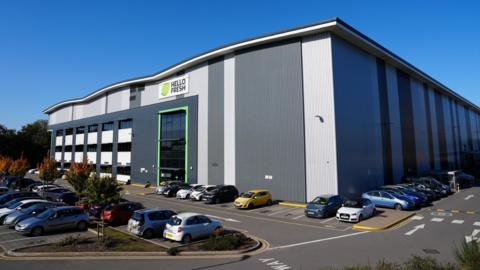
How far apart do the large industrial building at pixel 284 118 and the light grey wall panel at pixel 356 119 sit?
0.38 feet

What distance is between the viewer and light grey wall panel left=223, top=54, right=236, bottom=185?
35812 millimetres

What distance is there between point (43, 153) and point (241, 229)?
87026 mm

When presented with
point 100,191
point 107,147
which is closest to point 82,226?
point 100,191

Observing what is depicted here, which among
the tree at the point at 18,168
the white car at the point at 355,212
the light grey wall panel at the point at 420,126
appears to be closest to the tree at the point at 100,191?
the white car at the point at 355,212

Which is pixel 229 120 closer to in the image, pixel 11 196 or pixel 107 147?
pixel 11 196

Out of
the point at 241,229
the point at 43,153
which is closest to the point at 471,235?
the point at 241,229

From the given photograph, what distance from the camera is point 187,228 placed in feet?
51.0

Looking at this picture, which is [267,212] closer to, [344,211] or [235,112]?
[344,211]

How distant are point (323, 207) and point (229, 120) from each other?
17146 millimetres

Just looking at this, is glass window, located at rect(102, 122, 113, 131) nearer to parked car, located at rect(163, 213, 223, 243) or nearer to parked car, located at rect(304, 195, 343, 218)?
parked car, located at rect(304, 195, 343, 218)

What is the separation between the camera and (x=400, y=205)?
2531 cm

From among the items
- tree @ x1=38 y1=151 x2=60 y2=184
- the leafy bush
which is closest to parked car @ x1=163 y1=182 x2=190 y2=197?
tree @ x1=38 y1=151 x2=60 y2=184

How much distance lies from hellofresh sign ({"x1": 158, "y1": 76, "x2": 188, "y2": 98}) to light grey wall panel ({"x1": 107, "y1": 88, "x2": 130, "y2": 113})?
33.4 ft

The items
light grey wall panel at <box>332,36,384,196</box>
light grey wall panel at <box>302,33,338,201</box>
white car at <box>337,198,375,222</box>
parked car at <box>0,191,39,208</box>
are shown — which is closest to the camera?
white car at <box>337,198,375,222</box>
